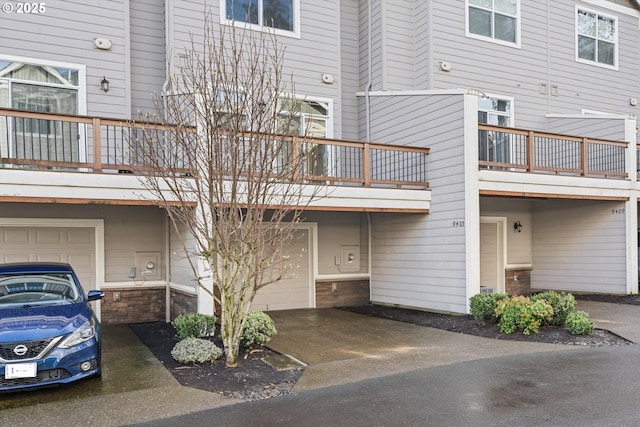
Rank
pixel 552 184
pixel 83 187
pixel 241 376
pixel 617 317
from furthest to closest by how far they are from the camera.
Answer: pixel 552 184, pixel 617 317, pixel 83 187, pixel 241 376

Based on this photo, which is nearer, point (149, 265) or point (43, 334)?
point (43, 334)

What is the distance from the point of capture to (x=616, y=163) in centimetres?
1302

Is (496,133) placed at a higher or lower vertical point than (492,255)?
higher

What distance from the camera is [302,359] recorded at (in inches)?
286

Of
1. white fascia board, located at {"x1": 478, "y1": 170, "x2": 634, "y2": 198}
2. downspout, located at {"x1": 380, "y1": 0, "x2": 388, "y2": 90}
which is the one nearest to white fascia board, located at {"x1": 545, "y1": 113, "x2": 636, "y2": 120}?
white fascia board, located at {"x1": 478, "y1": 170, "x2": 634, "y2": 198}

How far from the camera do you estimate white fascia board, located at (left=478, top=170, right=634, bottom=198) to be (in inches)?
422

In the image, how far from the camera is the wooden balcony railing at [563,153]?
39.9ft

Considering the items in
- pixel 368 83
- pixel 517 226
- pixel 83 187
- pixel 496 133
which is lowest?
pixel 517 226

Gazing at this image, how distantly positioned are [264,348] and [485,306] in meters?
4.17

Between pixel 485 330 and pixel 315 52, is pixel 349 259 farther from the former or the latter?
pixel 315 52

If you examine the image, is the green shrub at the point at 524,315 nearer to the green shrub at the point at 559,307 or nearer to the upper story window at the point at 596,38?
the green shrub at the point at 559,307

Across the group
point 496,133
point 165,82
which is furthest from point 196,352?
point 496,133

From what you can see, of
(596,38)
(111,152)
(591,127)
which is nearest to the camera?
(111,152)

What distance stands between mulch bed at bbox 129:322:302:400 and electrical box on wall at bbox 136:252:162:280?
10.4 ft
